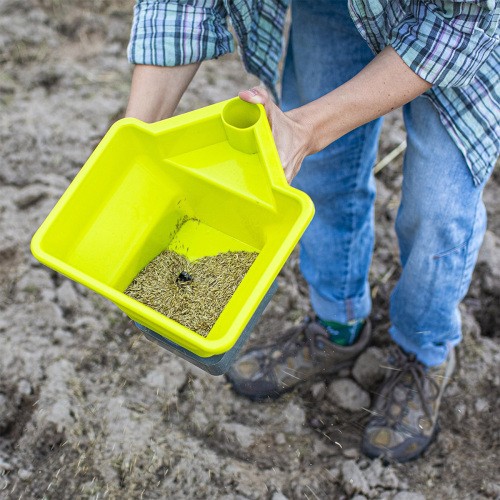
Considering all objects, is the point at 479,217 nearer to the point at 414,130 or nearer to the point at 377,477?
the point at 414,130

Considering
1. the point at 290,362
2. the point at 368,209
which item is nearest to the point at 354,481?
the point at 290,362

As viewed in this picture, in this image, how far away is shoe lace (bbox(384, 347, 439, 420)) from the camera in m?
1.56

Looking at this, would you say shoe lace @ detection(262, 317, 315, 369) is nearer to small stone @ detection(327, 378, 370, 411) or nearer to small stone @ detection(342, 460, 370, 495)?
small stone @ detection(327, 378, 370, 411)

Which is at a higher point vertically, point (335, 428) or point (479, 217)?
point (479, 217)

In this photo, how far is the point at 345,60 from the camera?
127 centimetres

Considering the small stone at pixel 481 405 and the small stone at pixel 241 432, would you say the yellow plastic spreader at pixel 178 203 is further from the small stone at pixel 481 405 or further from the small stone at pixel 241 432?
the small stone at pixel 481 405

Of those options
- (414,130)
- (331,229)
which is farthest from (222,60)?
(414,130)

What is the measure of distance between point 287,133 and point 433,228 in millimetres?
373

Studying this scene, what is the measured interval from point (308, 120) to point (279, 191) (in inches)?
5.8

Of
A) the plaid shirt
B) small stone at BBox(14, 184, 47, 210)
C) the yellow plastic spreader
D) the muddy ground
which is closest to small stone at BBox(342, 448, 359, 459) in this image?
the muddy ground

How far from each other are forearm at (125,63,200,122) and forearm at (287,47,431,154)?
25 centimetres

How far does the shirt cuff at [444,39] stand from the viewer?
978 mm

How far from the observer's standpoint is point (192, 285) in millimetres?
1118

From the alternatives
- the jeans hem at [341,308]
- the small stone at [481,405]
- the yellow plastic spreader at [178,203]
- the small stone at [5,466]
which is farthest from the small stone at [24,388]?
the small stone at [481,405]
